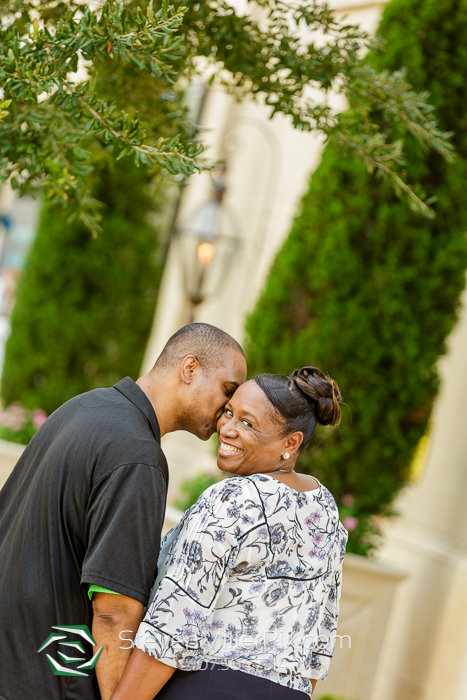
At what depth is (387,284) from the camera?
5.06 metres

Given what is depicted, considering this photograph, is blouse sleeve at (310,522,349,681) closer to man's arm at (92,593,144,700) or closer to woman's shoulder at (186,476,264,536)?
woman's shoulder at (186,476,264,536)

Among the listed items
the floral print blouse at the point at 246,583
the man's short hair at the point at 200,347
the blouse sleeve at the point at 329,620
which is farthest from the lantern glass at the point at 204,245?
the floral print blouse at the point at 246,583

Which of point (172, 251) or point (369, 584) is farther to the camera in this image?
point (172, 251)

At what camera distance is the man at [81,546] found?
1901 millimetres

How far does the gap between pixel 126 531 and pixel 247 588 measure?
0.34 metres

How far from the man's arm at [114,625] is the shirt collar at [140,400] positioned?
46 cm

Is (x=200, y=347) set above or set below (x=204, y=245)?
below

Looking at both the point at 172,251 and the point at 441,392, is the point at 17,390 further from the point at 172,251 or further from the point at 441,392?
the point at 441,392

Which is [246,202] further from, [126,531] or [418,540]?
[126,531]

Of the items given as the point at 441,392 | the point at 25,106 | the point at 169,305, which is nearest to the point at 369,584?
the point at 441,392

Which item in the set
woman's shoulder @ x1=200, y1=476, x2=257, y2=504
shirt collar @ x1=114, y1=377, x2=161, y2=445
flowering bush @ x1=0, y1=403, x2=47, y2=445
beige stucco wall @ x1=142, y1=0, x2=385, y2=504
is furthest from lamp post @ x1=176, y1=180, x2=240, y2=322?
woman's shoulder @ x1=200, y1=476, x2=257, y2=504

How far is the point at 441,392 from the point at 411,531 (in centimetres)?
110

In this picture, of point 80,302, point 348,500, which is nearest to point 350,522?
point 348,500

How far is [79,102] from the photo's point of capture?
7.86 ft
